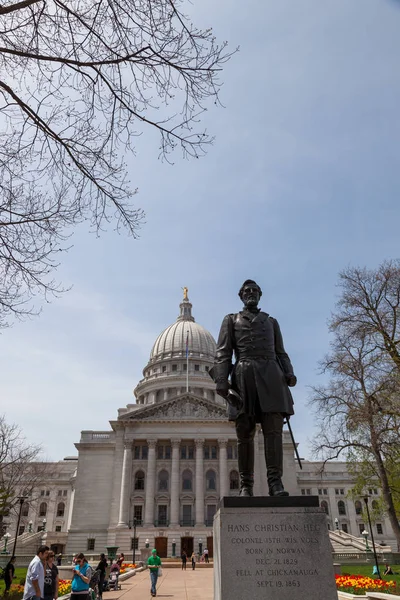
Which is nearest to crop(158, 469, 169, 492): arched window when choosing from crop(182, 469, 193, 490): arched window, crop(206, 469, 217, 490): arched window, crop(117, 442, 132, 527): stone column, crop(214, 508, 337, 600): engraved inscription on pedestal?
crop(182, 469, 193, 490): arched window

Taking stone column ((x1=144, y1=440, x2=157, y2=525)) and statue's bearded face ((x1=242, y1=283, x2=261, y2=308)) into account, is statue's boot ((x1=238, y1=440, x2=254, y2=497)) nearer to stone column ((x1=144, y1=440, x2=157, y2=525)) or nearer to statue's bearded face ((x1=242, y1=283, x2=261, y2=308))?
statue's bearded face ((x1=242, y1=283, x2=261, y2=308))

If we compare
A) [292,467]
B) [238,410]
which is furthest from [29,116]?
[292,467]

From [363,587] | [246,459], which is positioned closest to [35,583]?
[246,459]

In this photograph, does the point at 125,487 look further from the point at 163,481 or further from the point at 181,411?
the point at 181,411

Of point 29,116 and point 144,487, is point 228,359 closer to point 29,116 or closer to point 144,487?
point 29,116

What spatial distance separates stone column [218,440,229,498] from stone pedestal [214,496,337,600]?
2508 inches

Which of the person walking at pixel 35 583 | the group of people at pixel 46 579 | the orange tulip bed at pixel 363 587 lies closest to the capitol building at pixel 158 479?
the orange tulip bed at pixel 363 587

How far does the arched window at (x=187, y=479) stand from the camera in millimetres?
68000

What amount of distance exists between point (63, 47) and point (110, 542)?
6452 centimetres

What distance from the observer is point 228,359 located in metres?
7.66

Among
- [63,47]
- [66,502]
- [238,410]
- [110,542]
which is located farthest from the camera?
[66,502]

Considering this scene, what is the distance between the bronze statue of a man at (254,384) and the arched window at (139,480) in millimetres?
65174

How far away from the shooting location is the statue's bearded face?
26.3 ft

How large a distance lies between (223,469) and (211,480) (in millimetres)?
2734
